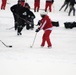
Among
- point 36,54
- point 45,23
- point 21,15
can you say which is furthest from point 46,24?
point 21,15

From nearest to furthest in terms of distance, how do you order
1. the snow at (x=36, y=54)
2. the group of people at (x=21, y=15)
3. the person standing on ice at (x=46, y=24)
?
the snow at (x=36, y=54), the person standing on ice at (x=46, y=24), the group of people at (x=21, y=15)

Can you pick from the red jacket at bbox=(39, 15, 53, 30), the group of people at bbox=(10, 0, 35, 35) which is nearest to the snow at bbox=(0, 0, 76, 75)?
the group of people at bbox=(10, 0, 35, 35)

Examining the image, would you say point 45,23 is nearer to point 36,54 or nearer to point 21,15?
point 36,54

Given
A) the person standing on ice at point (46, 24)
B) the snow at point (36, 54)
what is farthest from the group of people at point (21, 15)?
the person standing on ice at point (46, 24)

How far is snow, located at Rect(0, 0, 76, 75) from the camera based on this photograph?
856 cm

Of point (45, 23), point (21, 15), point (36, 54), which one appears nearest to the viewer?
point (36, 54)

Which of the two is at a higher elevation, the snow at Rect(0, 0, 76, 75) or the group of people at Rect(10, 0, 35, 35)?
the group of people at Rect(10, 0, 35, 35)

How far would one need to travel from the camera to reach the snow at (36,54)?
8562 mm

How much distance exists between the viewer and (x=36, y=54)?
11211 millimetres

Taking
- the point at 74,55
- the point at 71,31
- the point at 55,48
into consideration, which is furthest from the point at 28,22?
the point at 74,55

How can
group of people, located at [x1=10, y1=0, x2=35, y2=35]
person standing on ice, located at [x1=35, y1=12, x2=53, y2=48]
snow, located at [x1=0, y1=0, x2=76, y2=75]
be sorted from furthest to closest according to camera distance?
group of people, located at [x1=10, y1=0, x2=35, y2=35] < person standing on ice, located at [x1=35, y1=12, x2=53, y2=48] < snow, located at [x1=0, y1=0, x2=76, y2=75]

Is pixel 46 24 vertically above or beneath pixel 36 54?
above

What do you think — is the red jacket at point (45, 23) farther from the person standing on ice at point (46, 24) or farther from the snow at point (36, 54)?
the snow at point (36, 54)

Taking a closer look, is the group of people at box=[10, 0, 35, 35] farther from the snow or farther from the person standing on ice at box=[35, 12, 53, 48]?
the person standing on ice at box=[35, 12, 53, 48]
